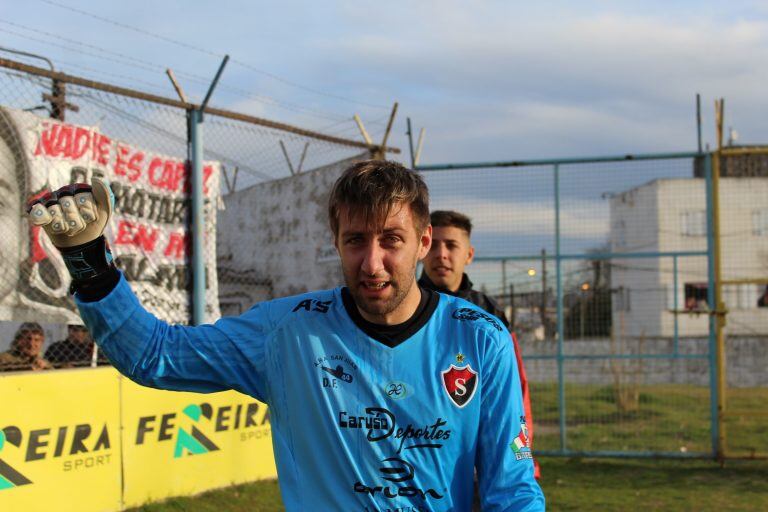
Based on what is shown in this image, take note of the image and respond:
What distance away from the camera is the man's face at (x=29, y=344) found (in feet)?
22.2

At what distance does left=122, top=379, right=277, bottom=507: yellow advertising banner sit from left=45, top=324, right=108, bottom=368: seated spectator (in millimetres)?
467

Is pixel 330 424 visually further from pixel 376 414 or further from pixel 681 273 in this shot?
pixel 681 273

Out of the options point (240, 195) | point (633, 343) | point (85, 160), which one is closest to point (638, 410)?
point (633, 343)

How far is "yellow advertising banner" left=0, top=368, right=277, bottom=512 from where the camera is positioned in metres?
6.29

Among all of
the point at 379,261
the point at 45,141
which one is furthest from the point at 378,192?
the point at 45,141

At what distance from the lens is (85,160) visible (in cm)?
690

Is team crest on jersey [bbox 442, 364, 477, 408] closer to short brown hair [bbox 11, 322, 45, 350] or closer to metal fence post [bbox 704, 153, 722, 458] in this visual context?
short brown hair [bbox 11, 322, 45, 350]

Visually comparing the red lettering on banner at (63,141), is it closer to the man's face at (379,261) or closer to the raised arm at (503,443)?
the man's face at (379,261)

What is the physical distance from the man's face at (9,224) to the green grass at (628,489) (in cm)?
228

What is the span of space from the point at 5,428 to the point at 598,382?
8795mm

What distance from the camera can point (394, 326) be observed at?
2561 mm

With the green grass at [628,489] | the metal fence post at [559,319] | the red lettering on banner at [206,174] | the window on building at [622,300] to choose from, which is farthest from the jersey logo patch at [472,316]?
the window on building at [622,300]

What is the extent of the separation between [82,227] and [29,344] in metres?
5.10

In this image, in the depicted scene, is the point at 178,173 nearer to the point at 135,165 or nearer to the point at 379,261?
the point at 135,165
